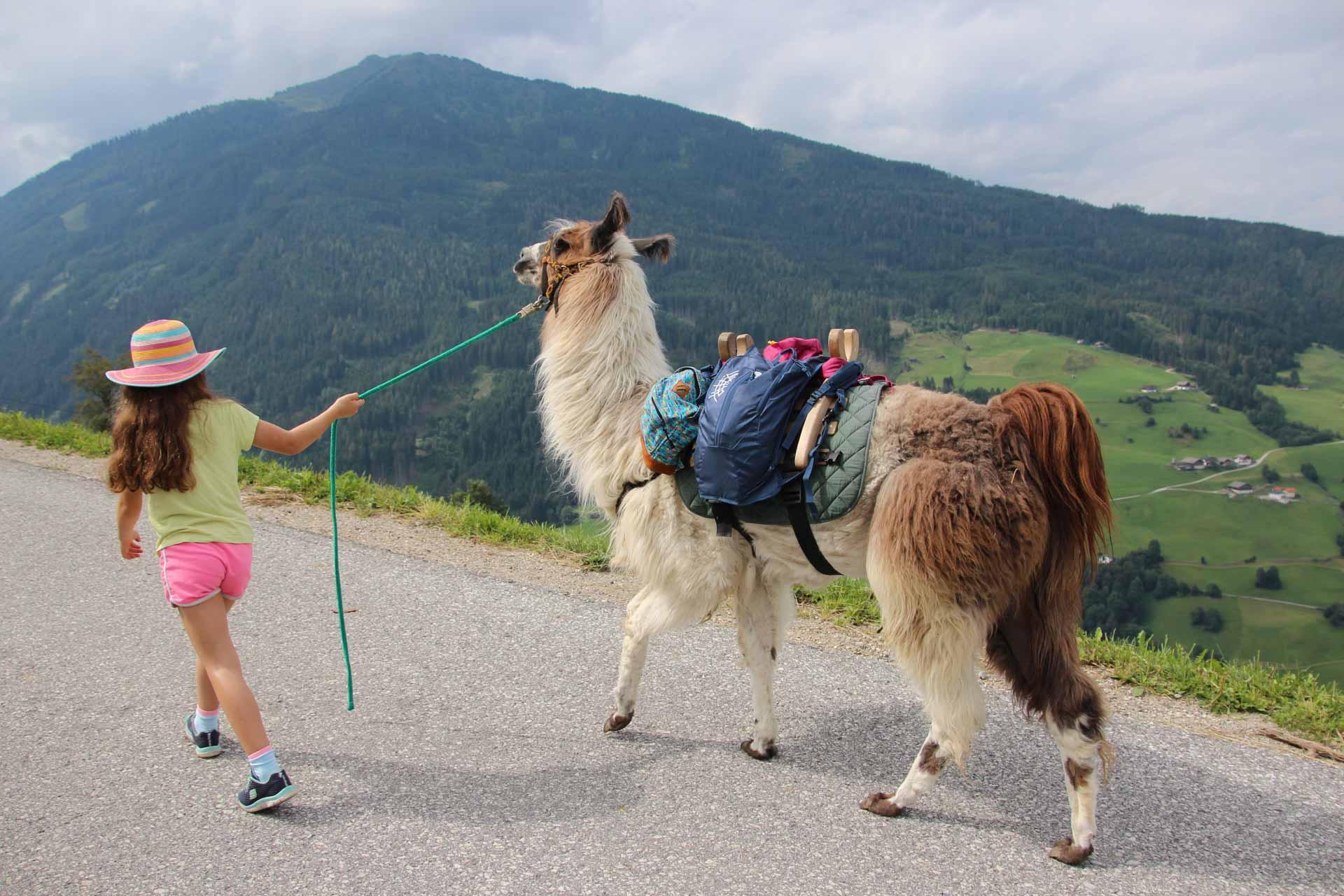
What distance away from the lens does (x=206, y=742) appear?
11.4 ft

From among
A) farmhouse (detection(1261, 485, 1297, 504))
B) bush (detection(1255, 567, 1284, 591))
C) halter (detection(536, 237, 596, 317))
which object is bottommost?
bush (detection(1255, 567, 1284, 591))

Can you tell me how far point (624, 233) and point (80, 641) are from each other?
393cm

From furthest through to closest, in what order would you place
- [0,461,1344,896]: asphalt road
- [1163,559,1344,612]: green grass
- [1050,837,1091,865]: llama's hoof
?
[1163,559,1344,612]: green grass → [1050,837,1091,865]: llama's hoof → [0,461,1344,896]: asphalt road

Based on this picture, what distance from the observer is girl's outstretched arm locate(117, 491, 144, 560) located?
3.07m

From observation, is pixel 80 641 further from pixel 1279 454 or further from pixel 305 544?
pixel 1279 454

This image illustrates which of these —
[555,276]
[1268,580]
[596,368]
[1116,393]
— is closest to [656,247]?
[555,276]

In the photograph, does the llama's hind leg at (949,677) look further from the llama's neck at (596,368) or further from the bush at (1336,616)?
the bush at (1336,616)

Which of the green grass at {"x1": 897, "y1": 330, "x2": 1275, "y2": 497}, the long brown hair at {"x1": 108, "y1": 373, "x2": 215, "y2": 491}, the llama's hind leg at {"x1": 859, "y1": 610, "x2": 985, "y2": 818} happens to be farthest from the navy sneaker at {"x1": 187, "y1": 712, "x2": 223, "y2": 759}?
the green grass at {"x1": 897, "y1": 330, "x2": 1275, "y2": 497}

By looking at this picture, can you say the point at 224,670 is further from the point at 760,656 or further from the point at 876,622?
the point at 876,622

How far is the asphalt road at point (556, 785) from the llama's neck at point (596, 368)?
45.6 inches

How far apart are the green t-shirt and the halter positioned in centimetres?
167

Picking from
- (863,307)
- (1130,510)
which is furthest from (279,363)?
(1130,510)

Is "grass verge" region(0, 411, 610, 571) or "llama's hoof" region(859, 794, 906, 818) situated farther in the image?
"grass verge" region(0, 411, 610, 571)

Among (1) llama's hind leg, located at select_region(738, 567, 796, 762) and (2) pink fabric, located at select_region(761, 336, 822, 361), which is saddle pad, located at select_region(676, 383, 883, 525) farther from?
(1) llama's hind leg, located at select_region(738, 567, 796, 762)
